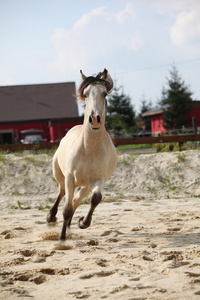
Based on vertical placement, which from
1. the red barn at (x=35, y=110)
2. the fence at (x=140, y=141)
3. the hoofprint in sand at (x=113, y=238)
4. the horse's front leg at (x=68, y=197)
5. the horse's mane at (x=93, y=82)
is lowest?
the hoofprint in sand at (x=113, y=238)

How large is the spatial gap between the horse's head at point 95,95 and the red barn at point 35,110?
1150 inches

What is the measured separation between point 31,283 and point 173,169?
7.73 m

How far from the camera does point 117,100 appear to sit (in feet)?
143

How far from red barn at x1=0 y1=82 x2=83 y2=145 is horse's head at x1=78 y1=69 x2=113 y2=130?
29214 mm

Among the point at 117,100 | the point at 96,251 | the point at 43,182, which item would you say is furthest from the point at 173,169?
the point at 117,100

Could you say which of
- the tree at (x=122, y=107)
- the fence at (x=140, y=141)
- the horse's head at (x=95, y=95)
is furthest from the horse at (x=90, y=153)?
the tree at (x=122, y=107)

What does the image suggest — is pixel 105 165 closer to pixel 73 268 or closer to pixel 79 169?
pixel 79 169

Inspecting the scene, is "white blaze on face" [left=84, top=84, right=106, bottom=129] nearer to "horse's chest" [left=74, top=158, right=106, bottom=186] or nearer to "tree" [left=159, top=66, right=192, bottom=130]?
"horse's chest" [left=74, top=158, right=106, bottom=186]

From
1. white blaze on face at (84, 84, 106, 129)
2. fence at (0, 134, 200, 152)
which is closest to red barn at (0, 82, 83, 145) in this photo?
fence at (0, 134, 200, 152)

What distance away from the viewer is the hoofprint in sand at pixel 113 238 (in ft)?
11.5

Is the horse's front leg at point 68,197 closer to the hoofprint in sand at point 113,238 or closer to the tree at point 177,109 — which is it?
the hoofprint in sand at point 113,238

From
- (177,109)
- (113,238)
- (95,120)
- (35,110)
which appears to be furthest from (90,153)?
(35,110)

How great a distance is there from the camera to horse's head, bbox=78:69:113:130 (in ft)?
15.5

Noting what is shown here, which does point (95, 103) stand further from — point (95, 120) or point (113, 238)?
point (113, 238)
